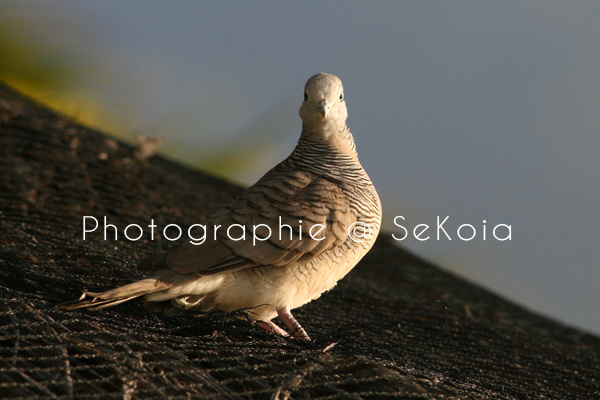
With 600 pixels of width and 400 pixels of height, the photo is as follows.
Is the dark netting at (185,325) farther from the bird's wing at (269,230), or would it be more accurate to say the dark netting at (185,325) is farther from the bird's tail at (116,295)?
the bird's wing at (269,230)

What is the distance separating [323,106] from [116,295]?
5.23 ft

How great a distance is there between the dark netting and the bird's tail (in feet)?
0.21

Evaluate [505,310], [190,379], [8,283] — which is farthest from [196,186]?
[190,379]

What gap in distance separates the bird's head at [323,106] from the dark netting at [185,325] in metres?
1.12

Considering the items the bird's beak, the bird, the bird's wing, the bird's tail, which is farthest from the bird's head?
the bird's tail

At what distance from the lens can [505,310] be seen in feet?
20.2

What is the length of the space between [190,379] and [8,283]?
1.27 meters

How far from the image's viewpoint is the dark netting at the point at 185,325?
2.45 m

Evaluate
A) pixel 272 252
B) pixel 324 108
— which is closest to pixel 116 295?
pixel 272 252

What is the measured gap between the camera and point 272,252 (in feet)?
10.8

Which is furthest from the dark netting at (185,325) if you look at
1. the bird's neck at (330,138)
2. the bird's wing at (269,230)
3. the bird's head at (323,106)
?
the bird's head at (323,106)

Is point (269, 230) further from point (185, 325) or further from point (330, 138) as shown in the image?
point (330, 138)

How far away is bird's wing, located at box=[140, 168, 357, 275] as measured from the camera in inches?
127

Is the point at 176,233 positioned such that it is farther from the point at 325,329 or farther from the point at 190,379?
the point at 190,379
